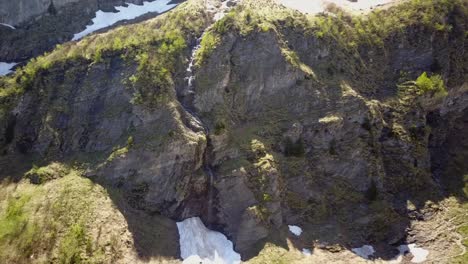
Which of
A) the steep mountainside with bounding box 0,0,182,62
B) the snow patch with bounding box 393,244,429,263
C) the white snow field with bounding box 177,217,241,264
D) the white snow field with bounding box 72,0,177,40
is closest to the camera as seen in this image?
the white snow field with bounding box 177,217,241,264

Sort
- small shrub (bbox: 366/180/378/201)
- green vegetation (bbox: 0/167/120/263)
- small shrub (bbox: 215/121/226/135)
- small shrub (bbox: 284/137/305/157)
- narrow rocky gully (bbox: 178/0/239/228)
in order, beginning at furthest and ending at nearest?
small shrub (bbox: 284/137/305/157) → small shrub (bbox: 215/121/226/135) → small shrub (bbox: 366/180/378/201) → narrow rocky gully (bbox: 178/0/239/228) → green vegetation (bbox: 0/167/120/263)

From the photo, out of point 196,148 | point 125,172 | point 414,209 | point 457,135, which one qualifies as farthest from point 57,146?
point 457,135

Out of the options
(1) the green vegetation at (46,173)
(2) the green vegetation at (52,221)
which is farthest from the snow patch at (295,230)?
(1) the green vegetation at (46,173)

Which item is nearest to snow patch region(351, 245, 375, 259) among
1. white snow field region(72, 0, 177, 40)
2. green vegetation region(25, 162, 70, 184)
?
green vegetation region(25, 162, 70, 184)

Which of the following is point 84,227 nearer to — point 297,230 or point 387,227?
point 297,230

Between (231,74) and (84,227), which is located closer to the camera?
(84,227)

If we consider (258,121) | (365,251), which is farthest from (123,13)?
(365,251)

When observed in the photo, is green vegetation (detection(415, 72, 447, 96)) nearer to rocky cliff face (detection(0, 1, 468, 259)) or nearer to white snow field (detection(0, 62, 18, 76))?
rocky cliff face (detection(0, 1, 468, 259))
